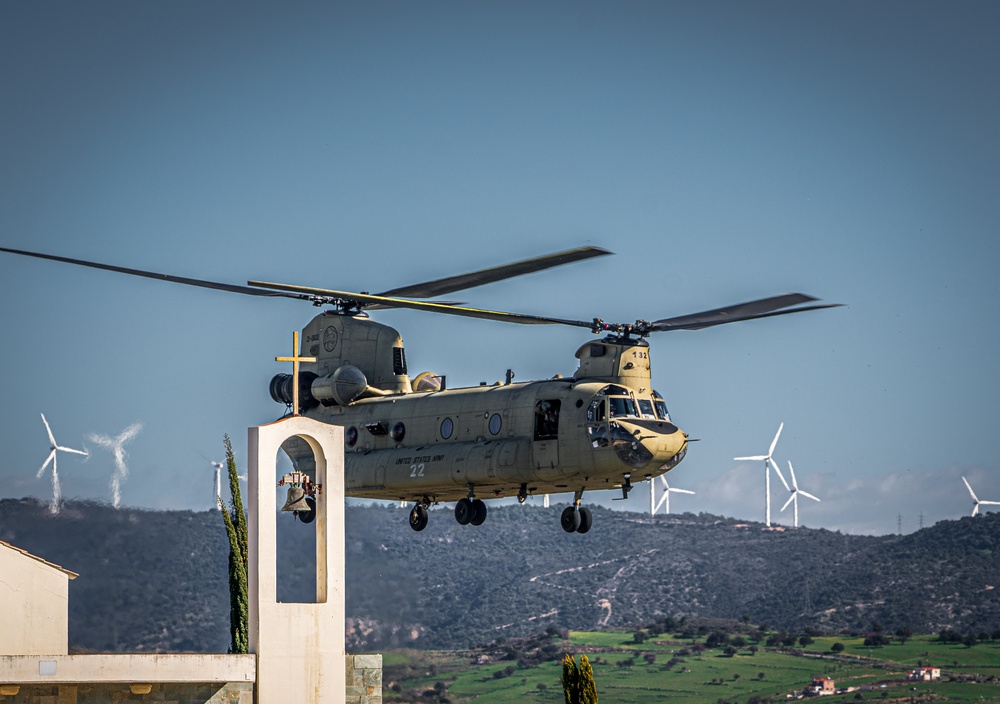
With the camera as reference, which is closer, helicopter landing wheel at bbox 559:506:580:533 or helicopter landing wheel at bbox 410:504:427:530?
helicopter landing wheel at bbox 559:506:580:533

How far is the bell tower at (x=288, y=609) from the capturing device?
1291 inches

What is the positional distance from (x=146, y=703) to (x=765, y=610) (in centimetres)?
10376

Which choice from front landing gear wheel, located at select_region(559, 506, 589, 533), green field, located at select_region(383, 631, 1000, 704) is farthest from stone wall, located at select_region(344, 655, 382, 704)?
green field, located at select_region(383, 631, 1000, 704)

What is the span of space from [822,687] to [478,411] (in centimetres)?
8038

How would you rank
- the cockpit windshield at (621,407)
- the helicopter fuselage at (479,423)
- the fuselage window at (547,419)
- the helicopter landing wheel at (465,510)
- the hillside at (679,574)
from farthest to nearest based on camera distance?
the hillside at (679,574), the helicopter landing wheel at (465,510), the fuselage window at (547,419), the helicopter fuselage at (479,423), the cockpit windshield at (621,407)

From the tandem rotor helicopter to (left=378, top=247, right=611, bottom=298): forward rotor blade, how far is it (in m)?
0.04

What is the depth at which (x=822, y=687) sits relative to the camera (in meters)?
119

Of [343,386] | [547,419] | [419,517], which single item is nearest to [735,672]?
[419,517]

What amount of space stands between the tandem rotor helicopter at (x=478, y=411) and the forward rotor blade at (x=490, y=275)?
0.04m

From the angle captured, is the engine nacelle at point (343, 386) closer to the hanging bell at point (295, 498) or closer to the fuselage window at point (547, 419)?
the fuselage window at point (547, 419)

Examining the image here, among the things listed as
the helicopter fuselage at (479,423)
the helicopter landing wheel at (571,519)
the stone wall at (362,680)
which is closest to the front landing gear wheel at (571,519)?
the helicopter landing wheel at (571,519)

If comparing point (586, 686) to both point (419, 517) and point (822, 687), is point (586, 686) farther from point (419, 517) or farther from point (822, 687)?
point (822, 687)

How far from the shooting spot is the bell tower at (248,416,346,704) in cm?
3278

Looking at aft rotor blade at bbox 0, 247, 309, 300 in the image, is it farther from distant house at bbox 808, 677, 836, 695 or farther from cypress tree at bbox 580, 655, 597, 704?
distant house at bbox 808, 677, 836, 695
